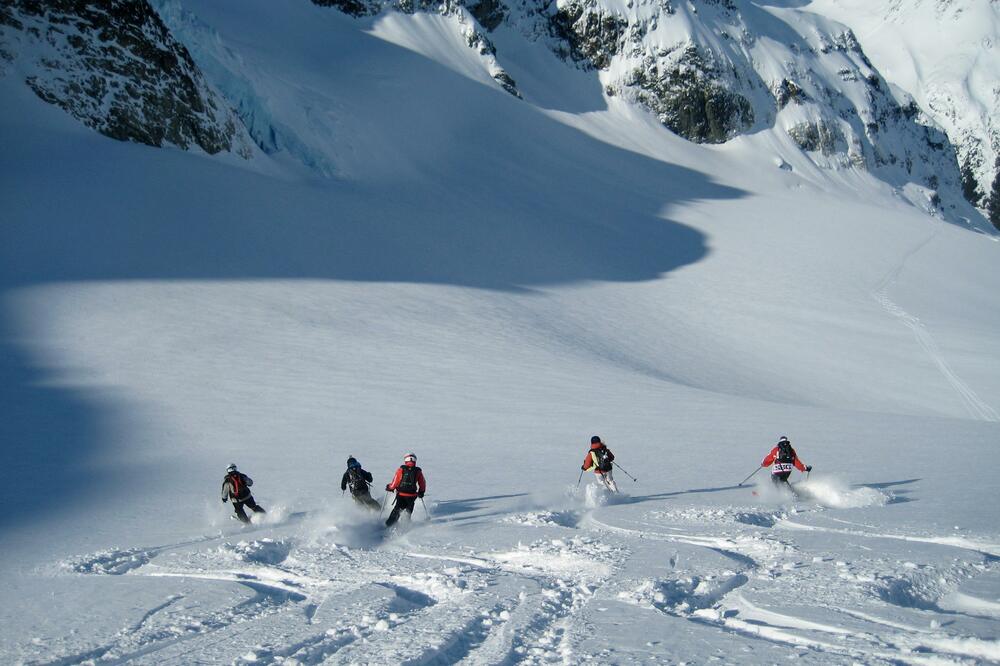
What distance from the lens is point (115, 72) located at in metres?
29.7

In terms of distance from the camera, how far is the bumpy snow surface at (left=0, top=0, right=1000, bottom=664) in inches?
212

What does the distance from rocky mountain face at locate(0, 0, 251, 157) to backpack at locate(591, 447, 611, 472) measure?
25991 mm

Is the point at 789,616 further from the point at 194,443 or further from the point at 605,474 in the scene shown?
the point at 194,443

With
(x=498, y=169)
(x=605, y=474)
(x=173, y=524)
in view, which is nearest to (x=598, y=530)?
(x=605, y=474)

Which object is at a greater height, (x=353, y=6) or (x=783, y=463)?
(x=353, y=6)

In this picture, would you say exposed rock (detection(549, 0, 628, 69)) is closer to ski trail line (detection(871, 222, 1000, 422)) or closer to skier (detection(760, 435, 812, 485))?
ski trail line (detection(871, 222, 1000, 422))

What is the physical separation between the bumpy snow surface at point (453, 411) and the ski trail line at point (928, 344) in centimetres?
19

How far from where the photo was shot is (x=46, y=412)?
11.9m

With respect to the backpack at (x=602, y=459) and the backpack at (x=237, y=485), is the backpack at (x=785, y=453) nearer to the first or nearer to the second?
the backpack at (x=602, y=459)

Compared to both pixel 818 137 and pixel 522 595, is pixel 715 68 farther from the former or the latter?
pixel 522 595

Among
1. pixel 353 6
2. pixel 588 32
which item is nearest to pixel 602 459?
pixel 353 6

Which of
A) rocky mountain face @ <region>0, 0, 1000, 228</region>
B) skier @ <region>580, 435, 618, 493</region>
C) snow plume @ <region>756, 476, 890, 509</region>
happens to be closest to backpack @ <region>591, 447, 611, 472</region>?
skier @ <region>580, 435, 618, 493</region>

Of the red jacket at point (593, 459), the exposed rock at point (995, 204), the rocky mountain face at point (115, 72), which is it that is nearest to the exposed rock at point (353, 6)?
the rocky mountain face at point (115, 72)

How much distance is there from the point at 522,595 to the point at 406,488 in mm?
2954
